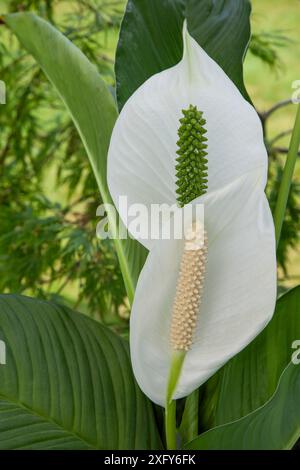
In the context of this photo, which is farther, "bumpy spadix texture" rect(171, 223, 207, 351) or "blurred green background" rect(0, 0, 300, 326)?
"blurred green background" rect(0, 0, 300, 326)

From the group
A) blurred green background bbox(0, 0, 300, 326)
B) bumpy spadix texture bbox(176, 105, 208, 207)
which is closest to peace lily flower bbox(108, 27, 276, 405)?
bumpy spadix texture bbox(176, 105, 208, 207)

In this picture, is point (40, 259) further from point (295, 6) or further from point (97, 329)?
point (295, 6)

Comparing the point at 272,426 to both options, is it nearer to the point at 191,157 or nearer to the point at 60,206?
the point at 191,157

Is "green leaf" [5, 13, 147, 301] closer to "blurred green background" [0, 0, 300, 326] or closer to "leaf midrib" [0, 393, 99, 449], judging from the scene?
"leaf midrib" [0, 393, 99, 449]

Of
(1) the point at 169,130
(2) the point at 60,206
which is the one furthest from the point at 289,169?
(2) the point at 60,206

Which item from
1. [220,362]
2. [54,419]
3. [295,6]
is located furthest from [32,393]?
[295,6]

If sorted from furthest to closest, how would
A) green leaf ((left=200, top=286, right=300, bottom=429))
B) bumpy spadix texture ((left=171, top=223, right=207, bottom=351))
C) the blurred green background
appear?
1. the blurred green background
2. green leaf ((left=200, top=286, right=300, bottom=429))
3. bumpy spadix texture ((left=171, top=223, right=207, bottom=351))
